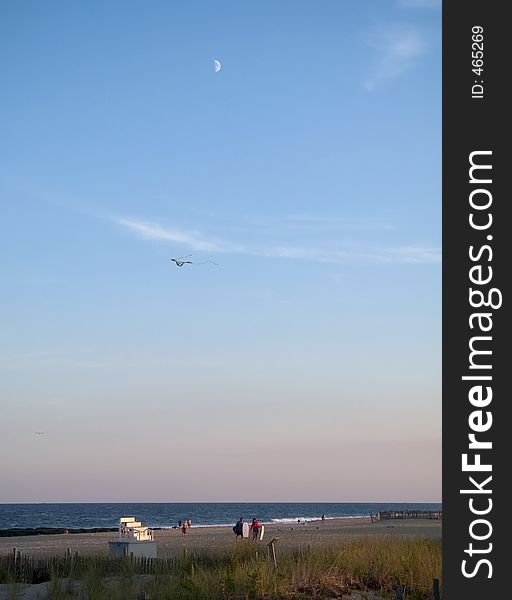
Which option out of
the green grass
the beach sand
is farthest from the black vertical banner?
the beach sand

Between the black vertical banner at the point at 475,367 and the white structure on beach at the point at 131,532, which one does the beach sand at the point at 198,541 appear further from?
the black vertical banner at the point at 475,367

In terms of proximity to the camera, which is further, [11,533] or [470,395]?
[11,533]

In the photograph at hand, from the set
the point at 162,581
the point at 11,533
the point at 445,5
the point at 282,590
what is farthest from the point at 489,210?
the point at 11,533

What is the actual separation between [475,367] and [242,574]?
8057 millimetres

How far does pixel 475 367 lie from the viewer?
8805mm

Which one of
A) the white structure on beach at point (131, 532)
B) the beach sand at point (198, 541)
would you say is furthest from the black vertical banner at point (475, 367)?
the white structure on beach at point (131, 532)

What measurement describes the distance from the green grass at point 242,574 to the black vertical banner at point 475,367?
6406 millimetres

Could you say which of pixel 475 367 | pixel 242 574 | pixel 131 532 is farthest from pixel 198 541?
pixel 475 367

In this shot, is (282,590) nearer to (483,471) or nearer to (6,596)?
(6,596)

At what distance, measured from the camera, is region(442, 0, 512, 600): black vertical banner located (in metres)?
8.74

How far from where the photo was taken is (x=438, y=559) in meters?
17.8

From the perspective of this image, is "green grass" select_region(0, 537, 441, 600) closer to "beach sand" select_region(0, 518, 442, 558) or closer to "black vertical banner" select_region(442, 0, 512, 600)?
"beach sand" select_region(0, 518, 442, 558)

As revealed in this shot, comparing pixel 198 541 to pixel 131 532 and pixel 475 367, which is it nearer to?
pixel 131 532

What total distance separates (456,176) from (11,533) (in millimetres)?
63630
